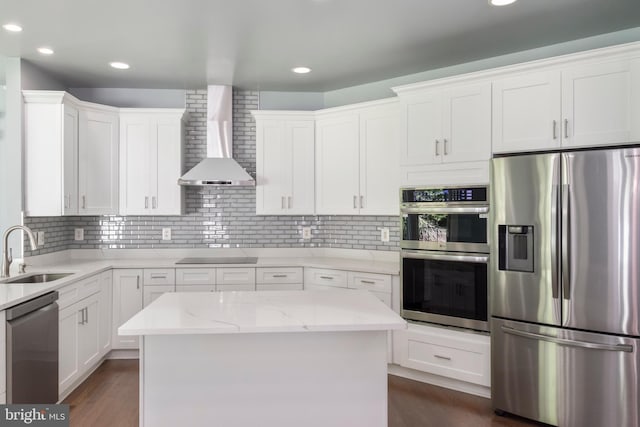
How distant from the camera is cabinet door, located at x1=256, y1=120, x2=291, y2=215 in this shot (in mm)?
4363

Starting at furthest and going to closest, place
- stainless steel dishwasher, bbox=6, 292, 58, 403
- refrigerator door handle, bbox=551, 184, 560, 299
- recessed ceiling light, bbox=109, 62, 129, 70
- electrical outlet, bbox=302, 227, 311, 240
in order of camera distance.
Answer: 1. electrical outlet, bbox=302, 227, 311, 240
2. recessed ceiling light, bbox=109, 62, 129, 70
3. refrigerator door handle, bbox=551, 184, 560, 299
4. stainless steel dishwasher, bbox=6, 292, 58, 403

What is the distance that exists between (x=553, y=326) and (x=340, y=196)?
85.5 inches

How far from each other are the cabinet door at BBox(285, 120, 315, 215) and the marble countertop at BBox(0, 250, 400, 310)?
0.56 meters

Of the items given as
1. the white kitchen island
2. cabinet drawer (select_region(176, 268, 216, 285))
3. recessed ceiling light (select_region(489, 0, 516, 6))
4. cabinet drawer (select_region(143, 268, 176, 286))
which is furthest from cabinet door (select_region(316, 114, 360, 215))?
the white kitchen island

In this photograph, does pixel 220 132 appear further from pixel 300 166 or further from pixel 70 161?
pixel 70 161

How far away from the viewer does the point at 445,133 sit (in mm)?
3270

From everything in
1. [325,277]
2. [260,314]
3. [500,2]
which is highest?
[500,2]

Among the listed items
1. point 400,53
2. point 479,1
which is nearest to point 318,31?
point 400,53

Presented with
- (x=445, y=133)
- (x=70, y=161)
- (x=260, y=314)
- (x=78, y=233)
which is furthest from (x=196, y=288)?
(x=445, y=133)

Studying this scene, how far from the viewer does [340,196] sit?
418cm

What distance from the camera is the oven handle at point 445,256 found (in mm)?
3049

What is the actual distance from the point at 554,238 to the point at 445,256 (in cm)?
78

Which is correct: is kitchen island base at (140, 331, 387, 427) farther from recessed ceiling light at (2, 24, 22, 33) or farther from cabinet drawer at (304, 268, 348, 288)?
recessed ceiling light at (2, 24, 22, 33)

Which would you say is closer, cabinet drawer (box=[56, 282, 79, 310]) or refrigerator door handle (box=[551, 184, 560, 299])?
refrigerator door handle (box=[551, 184, 560, 299])
